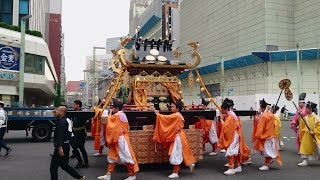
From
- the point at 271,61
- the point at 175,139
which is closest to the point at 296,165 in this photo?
the point at 175,139

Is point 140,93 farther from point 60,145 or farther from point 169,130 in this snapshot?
point 60,145

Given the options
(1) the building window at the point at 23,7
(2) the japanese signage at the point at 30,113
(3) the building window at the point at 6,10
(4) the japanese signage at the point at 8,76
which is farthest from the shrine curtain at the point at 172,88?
(3) the building window at the point at 6,10

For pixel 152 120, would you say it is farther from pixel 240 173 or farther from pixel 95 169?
pixel 240 173

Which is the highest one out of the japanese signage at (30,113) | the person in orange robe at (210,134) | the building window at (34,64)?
the building window at (34,64)

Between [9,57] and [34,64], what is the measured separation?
3.97 meters

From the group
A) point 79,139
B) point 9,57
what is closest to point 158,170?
point 79,139

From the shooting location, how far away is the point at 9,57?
30.1m

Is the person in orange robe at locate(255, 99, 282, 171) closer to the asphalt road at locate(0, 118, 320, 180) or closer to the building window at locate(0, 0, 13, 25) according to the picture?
the asphalt road at locate(0, 118, 320, 180)

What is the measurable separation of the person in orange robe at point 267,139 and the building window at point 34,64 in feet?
91.1

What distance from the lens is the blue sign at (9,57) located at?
29.7m

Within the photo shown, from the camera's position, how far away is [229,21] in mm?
51406

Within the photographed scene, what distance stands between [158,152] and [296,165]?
13.3 ft

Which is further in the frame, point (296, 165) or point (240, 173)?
point (296, 165)

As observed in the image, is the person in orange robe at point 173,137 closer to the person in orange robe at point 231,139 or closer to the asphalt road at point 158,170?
the asphalt road at point 158,170
